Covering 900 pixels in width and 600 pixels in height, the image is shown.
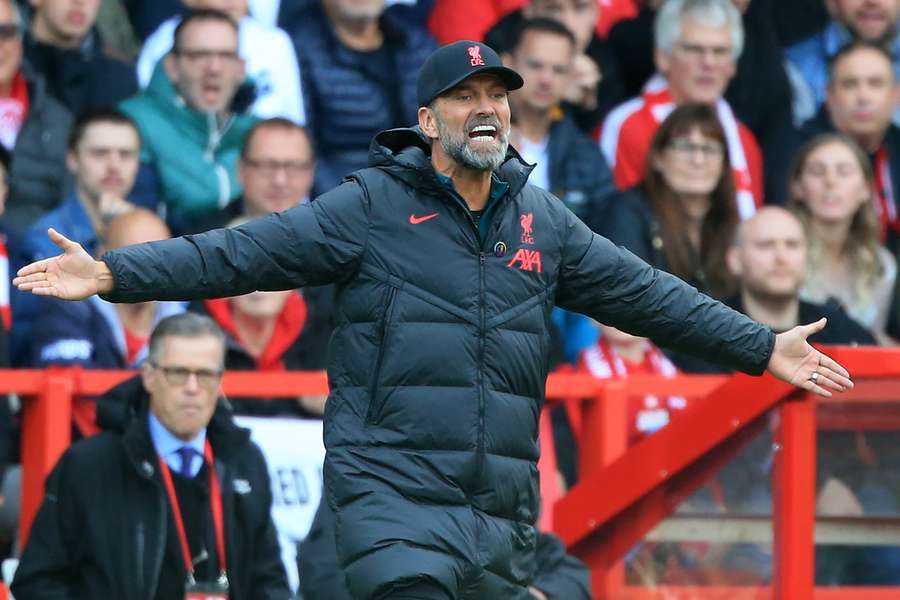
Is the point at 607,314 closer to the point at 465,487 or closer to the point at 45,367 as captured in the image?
the point at 465,487

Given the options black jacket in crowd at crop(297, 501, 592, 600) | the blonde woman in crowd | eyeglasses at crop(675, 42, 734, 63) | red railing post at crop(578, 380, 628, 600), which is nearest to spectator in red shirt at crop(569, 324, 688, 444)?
red railing post at crop(578, 380, 628, 600)

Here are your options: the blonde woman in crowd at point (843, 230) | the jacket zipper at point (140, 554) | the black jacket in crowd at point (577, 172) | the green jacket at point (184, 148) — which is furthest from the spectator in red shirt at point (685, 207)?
the jacket zipper at point (140, 554)

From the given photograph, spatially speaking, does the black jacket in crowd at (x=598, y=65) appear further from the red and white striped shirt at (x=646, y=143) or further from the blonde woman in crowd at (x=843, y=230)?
the blonde woman in crowd at (x=843, y=230)

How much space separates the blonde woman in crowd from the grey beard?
4.36 m

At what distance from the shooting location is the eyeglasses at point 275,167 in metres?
9.04

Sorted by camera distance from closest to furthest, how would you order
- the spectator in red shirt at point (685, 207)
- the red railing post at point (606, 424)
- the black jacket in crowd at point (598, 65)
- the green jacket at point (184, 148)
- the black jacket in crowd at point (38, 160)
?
1. the red railing post at point (606, 424)
2. the black jacket in crowd at point (38, 160)
3. the green jacket at point (184, 148)
4. the spectator in red shirt at point (685, 207)
5. the black jacket in crowd at point (598, 65)

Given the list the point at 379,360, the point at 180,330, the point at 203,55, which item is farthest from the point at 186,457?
the point at 203,55

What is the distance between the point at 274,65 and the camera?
9750mm

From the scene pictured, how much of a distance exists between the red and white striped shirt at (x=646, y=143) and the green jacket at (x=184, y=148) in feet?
6.35

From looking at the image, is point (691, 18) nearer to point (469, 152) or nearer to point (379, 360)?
point (469, 152)

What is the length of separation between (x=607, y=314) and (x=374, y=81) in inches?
176

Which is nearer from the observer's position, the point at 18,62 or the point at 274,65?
the point at 18,62

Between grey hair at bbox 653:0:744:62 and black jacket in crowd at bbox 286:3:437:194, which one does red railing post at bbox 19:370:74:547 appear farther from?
grey hair at bbox 653:0:744:62

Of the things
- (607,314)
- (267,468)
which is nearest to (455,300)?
(607,314)
